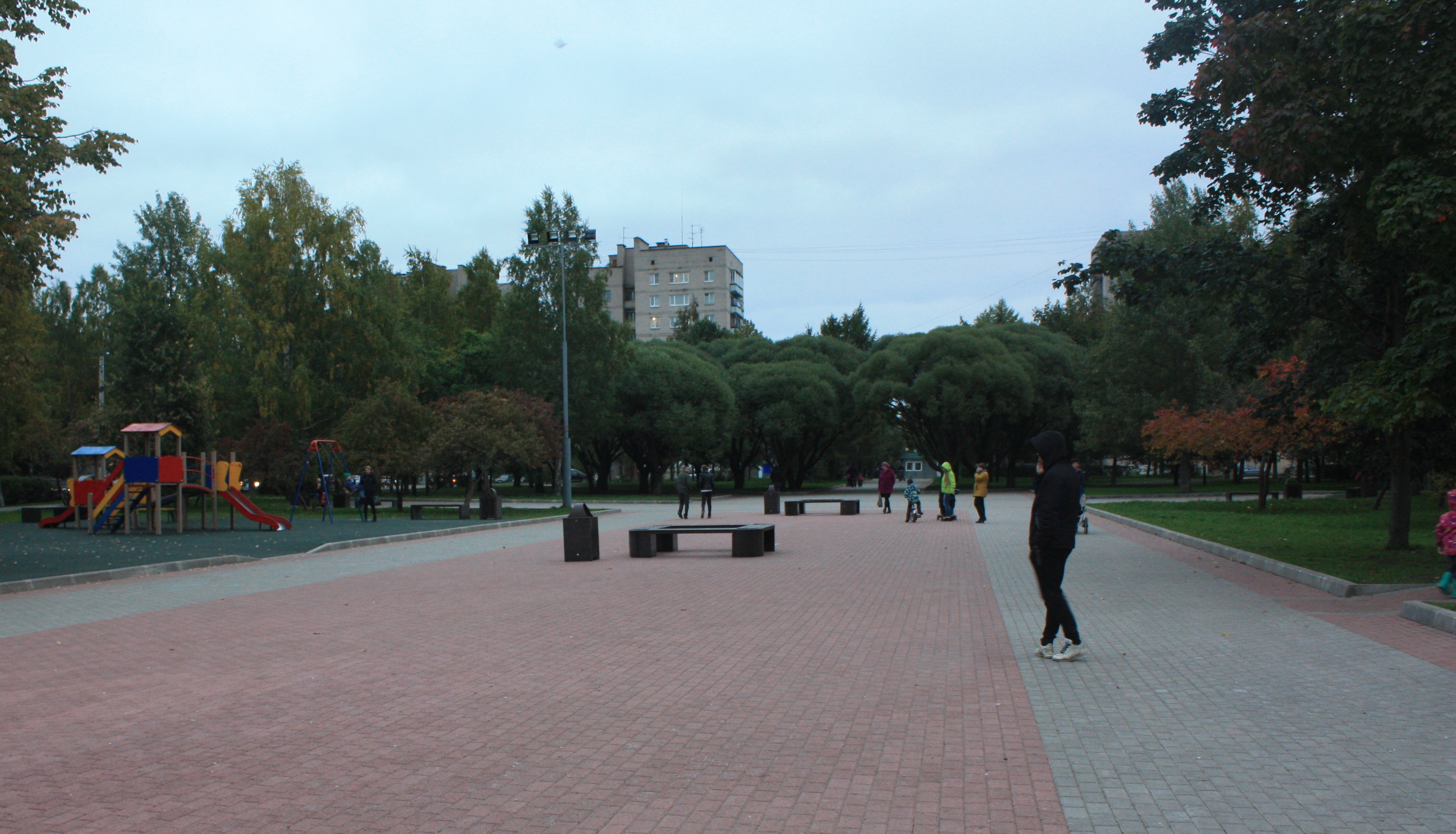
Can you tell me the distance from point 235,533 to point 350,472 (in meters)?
11.1

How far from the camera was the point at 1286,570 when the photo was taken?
13641 millimetres

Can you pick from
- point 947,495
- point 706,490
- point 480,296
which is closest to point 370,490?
point 706,490

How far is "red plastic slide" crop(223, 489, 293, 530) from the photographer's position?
26156mm

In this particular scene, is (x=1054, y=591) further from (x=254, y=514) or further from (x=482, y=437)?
(x=482, y=437)

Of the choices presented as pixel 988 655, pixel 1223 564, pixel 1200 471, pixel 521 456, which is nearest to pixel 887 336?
pixel 521 456

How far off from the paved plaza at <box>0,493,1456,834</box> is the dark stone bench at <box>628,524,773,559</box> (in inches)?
197

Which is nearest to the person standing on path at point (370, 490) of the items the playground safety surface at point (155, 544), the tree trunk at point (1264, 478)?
the playground safety surface at point (155, 544)

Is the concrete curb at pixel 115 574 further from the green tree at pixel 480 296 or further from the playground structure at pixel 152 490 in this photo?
the green tree at pixel 480 296

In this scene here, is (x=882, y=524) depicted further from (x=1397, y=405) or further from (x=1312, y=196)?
(x=1397, y=405)

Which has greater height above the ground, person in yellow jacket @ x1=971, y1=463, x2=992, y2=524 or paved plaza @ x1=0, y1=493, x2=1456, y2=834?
person in yellow jacket @ x1=971, y1=463, x2=992, y2=524

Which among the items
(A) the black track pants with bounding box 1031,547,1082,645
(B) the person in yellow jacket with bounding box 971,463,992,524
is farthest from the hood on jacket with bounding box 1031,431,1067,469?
(B) the person in yellow jacket with bounding box 971,463,992,524

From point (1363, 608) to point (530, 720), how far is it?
8.89 m

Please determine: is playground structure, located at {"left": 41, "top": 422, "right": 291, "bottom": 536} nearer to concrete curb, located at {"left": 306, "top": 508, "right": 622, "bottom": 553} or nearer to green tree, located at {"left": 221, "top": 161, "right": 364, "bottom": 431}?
concrete curb, located at {"left": 306, "top": 508, "right": 622, "bottom": 553}

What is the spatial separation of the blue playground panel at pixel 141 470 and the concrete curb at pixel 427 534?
6225 mm
